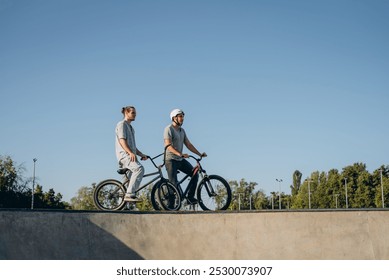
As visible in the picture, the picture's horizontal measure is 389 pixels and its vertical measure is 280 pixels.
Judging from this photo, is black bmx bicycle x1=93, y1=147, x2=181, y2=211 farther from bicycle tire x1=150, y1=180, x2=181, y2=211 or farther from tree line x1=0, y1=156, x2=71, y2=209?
tree line x1=0, y1=156, x2=71, y2=209

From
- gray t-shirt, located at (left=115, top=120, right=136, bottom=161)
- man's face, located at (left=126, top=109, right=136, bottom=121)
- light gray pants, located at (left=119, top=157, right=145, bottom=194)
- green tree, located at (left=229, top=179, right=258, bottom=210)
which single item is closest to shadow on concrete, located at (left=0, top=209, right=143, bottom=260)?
light gray pants, located at (left=119, top=157, right=145, bottom=194)

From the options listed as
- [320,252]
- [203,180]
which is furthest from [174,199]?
[320,252]

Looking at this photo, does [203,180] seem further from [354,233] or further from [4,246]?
[4,246]

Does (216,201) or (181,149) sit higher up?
(181,149)

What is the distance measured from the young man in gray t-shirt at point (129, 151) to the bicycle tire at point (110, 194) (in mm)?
315

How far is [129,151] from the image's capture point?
9344 mm

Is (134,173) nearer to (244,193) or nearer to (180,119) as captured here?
(180,119)

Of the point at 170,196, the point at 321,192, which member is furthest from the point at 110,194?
the point at 321,192

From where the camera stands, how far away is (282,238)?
765cm

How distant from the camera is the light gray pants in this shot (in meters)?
9.24
